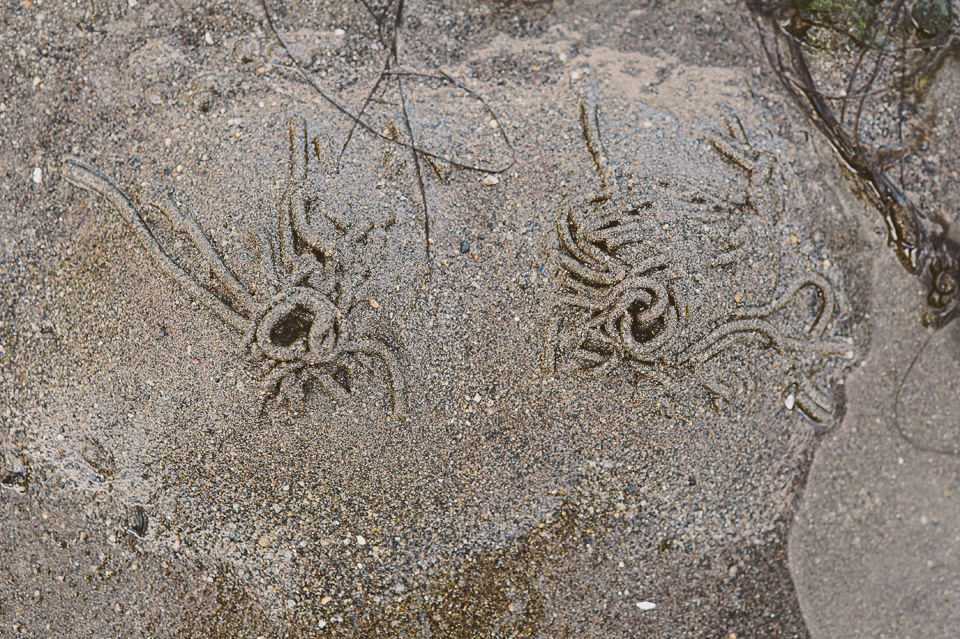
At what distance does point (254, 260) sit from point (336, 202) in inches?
14.2

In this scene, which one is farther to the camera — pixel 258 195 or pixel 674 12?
pixel 674 12

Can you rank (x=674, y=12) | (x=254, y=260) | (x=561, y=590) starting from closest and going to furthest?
(x=254, y=260) → (x=561, y=590) → (x=674, y=12)

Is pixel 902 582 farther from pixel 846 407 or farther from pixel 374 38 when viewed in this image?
pixel 374 38

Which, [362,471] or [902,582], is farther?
[902,582]

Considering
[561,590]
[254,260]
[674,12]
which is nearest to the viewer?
[254,260]

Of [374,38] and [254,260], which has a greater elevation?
[374,38]

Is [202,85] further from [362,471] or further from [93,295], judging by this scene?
[362,471]

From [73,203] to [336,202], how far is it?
1.02 meters

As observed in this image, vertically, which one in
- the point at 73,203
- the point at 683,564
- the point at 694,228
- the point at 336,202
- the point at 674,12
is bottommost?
the point at 683,564

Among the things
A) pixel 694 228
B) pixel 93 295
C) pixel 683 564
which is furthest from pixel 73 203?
pixel 683 564

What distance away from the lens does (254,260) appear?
2.07 m

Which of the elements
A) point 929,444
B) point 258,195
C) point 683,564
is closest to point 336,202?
point 258,195

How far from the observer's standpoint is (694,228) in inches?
85.4

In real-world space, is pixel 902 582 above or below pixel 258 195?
below
